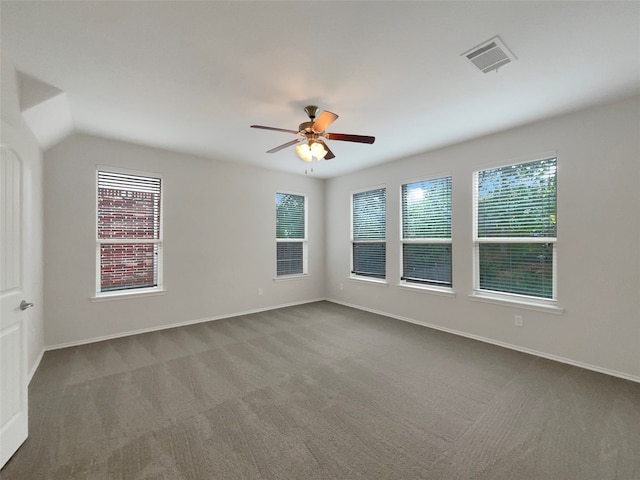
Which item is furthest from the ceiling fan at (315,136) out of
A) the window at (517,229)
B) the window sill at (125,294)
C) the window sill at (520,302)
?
the window sill at (125,294)

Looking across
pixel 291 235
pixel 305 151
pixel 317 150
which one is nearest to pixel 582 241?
pixel 317 150

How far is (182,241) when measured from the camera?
4.45 meters

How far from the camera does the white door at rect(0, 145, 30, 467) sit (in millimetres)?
1776

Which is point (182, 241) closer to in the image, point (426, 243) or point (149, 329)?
point (149, 329)

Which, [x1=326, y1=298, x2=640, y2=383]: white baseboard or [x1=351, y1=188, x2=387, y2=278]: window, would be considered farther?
[x1=351, y1=188, x2=387, y2=278]: window

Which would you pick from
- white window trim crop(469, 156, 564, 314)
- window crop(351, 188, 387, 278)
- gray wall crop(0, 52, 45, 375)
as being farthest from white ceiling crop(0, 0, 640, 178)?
window crop(351, 188, 387, 278)

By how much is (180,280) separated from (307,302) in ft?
8.43

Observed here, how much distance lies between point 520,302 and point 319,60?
11.6 ft

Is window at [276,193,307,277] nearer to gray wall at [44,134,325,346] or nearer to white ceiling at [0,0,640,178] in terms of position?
gray wall at [44,134,325,346]

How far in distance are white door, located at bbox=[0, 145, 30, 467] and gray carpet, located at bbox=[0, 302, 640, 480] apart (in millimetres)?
177

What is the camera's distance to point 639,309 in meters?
2.71

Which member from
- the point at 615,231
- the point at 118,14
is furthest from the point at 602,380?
the point at 118,14

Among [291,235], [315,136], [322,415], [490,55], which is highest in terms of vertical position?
[490,55]

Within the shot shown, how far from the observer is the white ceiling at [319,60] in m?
1.73
